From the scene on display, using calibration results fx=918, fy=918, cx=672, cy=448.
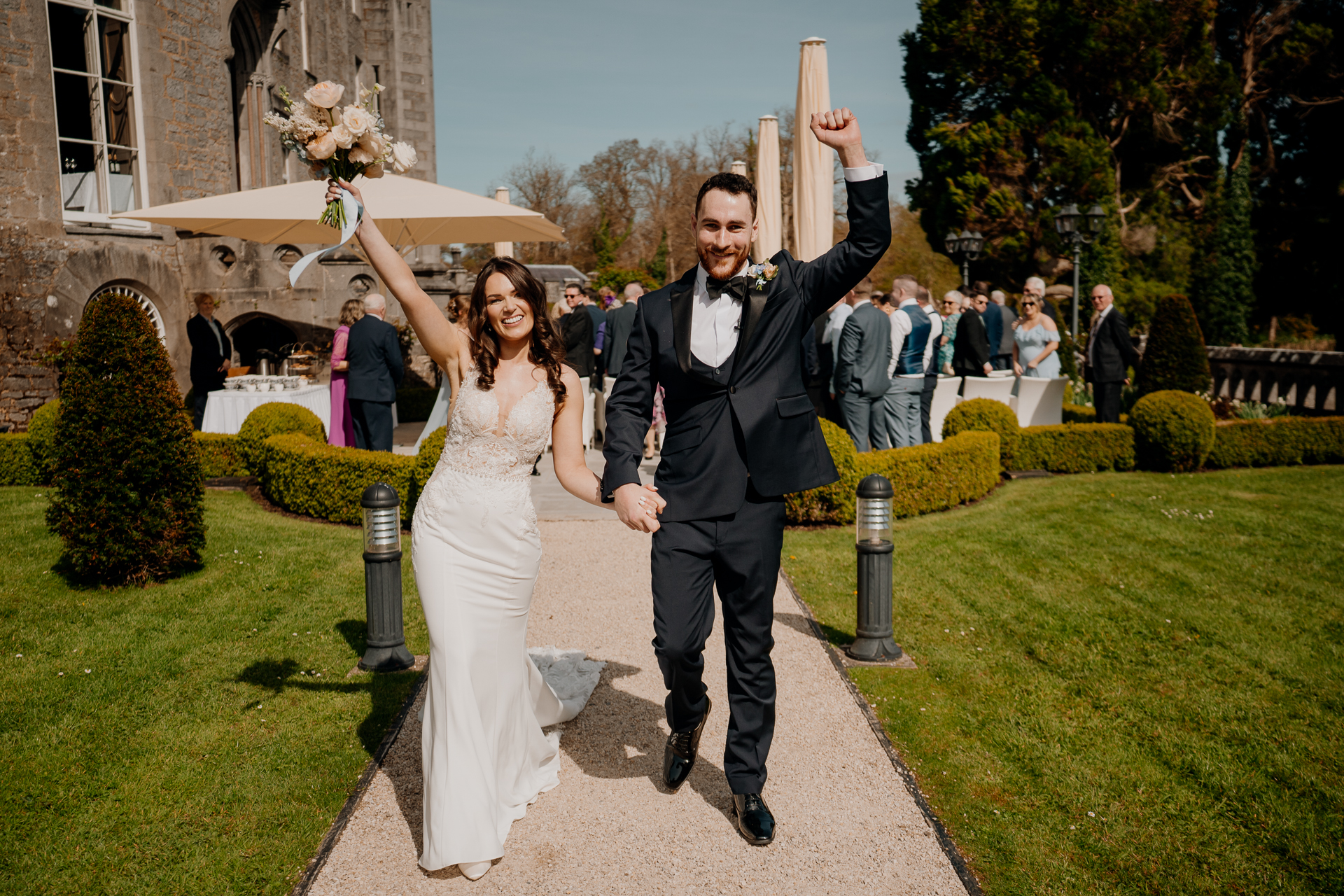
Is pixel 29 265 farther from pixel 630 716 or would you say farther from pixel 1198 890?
pixel 1198 890

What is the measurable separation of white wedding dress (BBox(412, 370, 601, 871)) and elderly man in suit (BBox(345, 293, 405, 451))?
19.1 feet

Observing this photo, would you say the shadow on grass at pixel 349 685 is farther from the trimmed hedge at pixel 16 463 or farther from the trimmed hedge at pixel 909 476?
the trimmed hedge at pixel 16 463

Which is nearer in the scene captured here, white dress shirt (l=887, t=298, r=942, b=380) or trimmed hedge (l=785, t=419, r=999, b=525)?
trimmed hedge (l=785, t=419, r=999, b=525)

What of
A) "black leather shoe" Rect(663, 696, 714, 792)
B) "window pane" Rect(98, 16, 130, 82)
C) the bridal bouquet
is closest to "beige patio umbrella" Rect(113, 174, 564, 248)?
the bridal bouquet

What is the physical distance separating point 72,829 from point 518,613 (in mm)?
1864

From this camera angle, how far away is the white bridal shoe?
9.99ft

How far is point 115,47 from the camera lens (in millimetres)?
12555

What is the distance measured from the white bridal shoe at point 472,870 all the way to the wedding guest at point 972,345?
35.1 feet

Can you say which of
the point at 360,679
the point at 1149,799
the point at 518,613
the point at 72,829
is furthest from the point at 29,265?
the point at 1149,799

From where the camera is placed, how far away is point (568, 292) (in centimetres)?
1141

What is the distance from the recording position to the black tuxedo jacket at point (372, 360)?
8.89 meters

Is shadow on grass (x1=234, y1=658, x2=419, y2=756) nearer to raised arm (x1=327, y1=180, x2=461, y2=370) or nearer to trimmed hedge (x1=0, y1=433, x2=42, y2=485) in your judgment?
raised arm (x1=327, y1=180, x2=461, y2=370)

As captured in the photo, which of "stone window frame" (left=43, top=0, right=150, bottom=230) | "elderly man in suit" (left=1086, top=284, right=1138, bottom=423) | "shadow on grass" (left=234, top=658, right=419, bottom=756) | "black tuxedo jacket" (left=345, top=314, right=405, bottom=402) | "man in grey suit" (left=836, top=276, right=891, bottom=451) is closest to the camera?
"shadow on grass" (left=234, top=658, right=419, bottom=756)

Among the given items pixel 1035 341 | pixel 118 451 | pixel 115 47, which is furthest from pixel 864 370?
pixel 115 47
